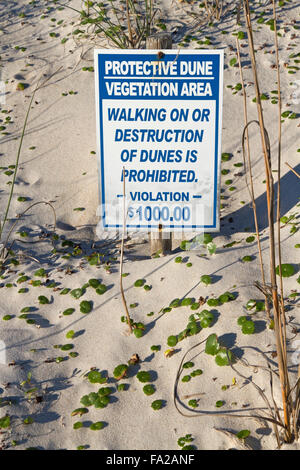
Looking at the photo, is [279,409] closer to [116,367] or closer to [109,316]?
[116,367]

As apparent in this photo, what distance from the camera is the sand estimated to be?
78.5 inches

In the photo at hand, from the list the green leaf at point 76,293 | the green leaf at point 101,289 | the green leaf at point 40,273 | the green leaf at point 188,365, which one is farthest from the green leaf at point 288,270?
the green leaf at point 40,273

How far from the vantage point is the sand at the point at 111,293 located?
78.5 inches

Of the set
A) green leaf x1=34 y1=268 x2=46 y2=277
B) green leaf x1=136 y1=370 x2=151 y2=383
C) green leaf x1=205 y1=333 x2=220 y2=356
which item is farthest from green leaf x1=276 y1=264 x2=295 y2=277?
green leaf x1=34 y1=268 x2=46 y2=277

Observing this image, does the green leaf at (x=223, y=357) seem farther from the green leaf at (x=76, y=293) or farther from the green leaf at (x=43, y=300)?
the green leaf at (x=43, y=300)

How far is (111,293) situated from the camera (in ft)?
8.60

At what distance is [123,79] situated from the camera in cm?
258

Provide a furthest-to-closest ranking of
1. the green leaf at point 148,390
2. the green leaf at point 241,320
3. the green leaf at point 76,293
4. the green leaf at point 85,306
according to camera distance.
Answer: the green leaf at point 76,293
the green leaf at point 85,306
the green leaf at point 241,320
the green leaf at point 148,390

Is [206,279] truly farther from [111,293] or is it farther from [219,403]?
[219,403]

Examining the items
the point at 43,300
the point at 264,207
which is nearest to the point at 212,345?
the point at 43,300

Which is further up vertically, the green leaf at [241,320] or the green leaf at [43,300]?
the green leaf at [241,320]

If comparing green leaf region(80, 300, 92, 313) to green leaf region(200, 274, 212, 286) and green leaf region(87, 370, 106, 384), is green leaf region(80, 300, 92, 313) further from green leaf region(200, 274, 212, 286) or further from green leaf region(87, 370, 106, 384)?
green leaf region(200, 274, 212, 286)

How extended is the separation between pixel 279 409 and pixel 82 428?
2.56 ft
